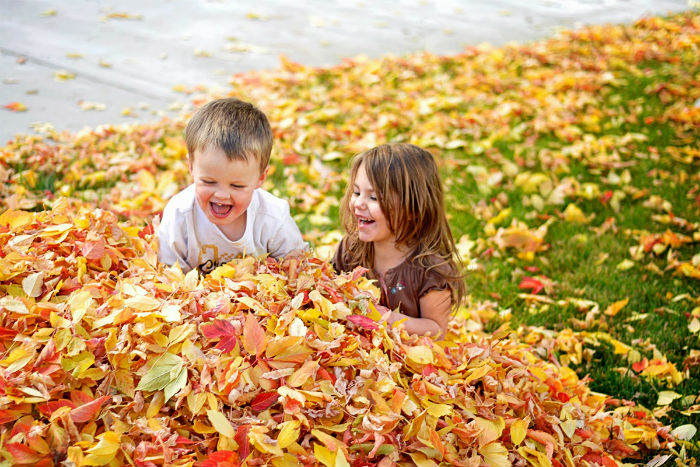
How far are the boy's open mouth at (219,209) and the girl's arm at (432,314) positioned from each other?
2.65 feet

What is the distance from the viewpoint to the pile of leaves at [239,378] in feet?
4.99

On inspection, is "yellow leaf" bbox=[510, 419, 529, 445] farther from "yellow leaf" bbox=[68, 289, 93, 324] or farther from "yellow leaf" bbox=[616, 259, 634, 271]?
"yellow leaf" bbox=[616, 259, 634, 271]

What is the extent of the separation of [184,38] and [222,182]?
177 inches

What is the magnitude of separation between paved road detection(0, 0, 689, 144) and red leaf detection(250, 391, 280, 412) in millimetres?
3063

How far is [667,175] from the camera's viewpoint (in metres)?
4.29

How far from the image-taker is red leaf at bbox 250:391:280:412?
163 centimetres


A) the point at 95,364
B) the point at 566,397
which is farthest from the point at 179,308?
the point at 566,397

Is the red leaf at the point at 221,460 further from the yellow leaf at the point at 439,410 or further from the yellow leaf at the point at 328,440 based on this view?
the yellow leaf at the point at 439,410

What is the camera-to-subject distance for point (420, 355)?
1.94m

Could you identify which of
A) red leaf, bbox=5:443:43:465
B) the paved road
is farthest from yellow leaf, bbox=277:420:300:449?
the paved road

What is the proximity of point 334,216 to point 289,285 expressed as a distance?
5.48 ft

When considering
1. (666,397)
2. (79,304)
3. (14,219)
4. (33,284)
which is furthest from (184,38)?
(666,397)

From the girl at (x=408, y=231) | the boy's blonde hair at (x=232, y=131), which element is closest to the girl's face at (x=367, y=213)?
the girl at (x=408, y=231)

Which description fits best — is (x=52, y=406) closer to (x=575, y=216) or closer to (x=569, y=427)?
(x=569, y=427)
